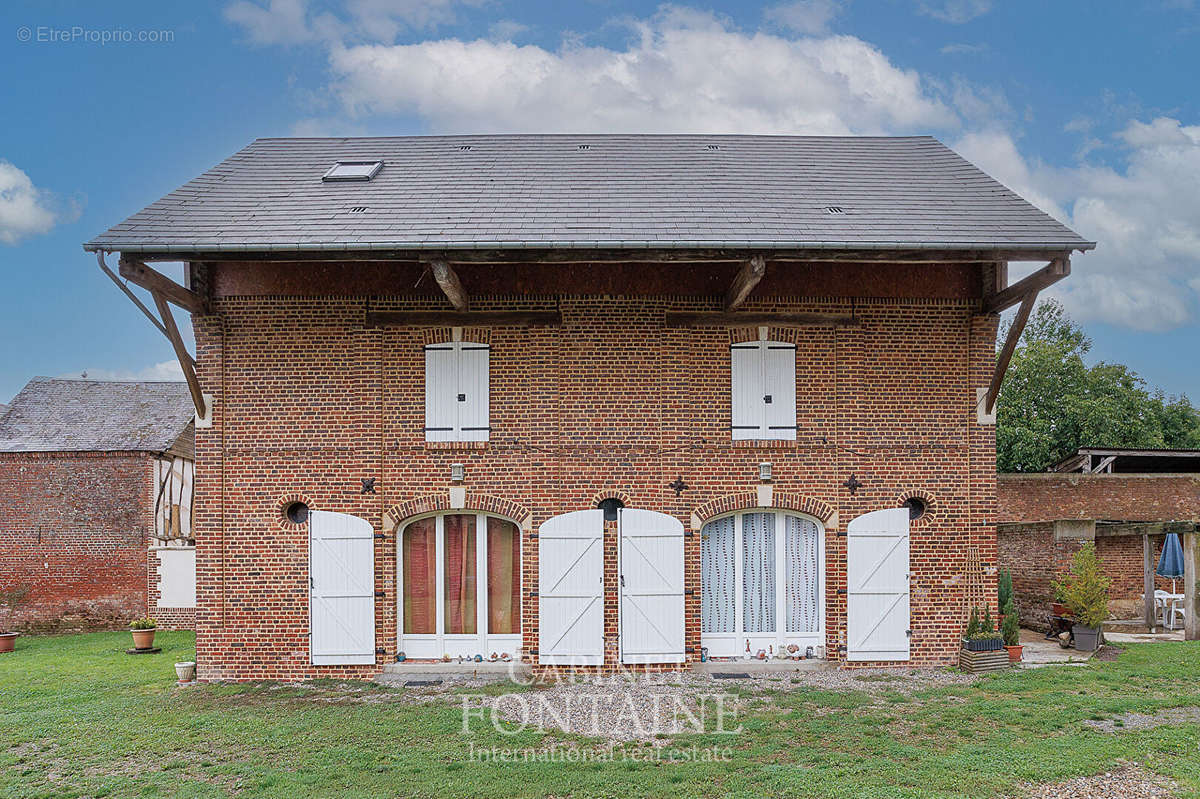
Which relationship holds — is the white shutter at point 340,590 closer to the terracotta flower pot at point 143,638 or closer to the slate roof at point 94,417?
the terracotta flower pot at point 143,638

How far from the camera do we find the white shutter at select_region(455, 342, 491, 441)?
9.18 meters

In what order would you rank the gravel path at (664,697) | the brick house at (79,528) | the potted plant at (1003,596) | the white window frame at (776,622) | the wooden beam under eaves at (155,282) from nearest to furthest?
the gravel path at (664,697), the wooden beam under eaves at (155,282), the white window frame at (776,622), the potted plant at (1003,596), the brick house at (79,528)

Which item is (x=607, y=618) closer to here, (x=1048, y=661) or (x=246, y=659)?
(x=246, y=659)

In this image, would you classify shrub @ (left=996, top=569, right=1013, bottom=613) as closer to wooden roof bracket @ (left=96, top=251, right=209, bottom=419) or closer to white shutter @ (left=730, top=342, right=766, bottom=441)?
white shutter @ (left=730, top=342, right=766, bottom=441)

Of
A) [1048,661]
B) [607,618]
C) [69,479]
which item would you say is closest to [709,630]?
[607,618]

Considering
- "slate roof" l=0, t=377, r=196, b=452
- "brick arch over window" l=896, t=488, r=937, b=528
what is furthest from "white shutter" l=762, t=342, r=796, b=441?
"slate roof" l=0, t=377, r=196, b=452

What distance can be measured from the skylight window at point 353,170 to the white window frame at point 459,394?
2.77 m

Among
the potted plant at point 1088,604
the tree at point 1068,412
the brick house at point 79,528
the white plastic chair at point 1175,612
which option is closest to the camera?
the potted plant at point 1088,604

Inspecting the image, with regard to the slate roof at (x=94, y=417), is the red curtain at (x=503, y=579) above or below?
below

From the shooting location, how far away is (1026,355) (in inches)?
949

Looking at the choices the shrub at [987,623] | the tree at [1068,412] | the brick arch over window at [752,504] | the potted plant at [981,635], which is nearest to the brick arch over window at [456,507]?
the brick arch over window at [752,504]

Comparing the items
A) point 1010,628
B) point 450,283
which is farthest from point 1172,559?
point 450,283

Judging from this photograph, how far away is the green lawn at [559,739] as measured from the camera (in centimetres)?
559

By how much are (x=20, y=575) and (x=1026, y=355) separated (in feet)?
85.6
